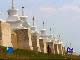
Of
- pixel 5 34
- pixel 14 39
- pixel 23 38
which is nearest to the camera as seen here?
pixel 5 34

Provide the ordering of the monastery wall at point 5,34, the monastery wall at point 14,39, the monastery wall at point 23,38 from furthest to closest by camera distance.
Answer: the monastery wall at point 23,38
the monastery wall at point 14,39
the monastery wall at point 5,34

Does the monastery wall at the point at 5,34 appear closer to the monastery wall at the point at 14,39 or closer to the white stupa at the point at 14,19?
the monastery wall at the point at 14,39

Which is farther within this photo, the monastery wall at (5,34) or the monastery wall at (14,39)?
the monastery wall at (14,39)

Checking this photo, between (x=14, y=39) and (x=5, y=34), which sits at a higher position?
(x=5, y=34)

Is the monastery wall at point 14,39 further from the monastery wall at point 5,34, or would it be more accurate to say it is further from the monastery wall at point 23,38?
the monastery wall at point 5,34

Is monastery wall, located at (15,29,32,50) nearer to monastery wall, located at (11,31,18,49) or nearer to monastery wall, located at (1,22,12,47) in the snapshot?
monastery wall, located at (11,31,18,49)

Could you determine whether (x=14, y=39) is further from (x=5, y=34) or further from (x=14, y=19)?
(x=5, y=34)

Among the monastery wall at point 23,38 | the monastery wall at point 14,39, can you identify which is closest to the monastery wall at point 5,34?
the monastery wall at point 14,39

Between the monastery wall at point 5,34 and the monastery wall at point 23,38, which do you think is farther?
the monastery wall at point 23,38

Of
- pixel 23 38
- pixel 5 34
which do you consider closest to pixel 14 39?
pixel 23 38

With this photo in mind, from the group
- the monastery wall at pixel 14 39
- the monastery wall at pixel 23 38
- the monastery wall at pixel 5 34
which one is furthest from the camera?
the monastery wall at pixel 23 38

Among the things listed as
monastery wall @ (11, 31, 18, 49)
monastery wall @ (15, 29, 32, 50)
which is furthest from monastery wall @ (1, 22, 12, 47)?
monastery wall @ (15, 29, 32, 50)

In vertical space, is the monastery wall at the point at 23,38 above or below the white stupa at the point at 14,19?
below

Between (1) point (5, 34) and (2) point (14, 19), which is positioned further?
(2) point (14, 19)
